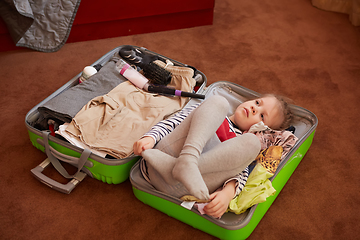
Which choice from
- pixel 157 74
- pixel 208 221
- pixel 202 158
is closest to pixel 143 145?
pixel 202 158

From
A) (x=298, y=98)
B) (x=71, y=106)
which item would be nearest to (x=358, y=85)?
(x=298, y=98)

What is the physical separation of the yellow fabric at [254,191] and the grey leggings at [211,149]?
0.06m

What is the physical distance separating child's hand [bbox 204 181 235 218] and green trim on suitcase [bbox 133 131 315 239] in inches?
1.9

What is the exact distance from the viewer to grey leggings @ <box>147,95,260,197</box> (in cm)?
98

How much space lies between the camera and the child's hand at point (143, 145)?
105 cm

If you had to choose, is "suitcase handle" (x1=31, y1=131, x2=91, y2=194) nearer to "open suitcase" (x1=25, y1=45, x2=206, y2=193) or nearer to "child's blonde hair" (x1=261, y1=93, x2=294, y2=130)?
"open suitcase" (x1=25, y1=45, x2=206, y2=193)

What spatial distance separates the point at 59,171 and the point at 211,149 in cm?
55

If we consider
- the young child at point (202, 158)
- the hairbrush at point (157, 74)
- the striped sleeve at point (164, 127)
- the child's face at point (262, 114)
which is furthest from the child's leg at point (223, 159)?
the hairbrush at point (157, 74)

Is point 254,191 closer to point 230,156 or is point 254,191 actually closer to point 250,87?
point 230,156

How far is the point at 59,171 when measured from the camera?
1.18 metres

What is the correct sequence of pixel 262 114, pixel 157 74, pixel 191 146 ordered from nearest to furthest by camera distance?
pixel 191 146, pixel 262 114, pixel 157 74

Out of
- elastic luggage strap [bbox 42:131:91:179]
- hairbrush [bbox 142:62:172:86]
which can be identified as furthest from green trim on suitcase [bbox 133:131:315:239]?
hairbrush [bbox 142:62:172:86]

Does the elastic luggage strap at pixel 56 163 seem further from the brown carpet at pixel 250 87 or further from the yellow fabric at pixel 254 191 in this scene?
the yellow fabric at pixel 254 191

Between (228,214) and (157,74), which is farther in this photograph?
(157,74)
